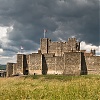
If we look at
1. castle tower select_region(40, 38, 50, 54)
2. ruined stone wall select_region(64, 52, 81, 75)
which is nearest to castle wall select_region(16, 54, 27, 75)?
castle tower select_region(40, 38, 50, 54)

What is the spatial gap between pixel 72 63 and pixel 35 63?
341 inches

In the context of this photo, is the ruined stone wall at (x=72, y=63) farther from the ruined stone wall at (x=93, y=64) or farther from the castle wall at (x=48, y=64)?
the castle wall at (x=48, y=64)

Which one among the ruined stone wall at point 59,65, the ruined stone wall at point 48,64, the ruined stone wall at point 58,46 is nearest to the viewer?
the ruined stone wall at point 59,65

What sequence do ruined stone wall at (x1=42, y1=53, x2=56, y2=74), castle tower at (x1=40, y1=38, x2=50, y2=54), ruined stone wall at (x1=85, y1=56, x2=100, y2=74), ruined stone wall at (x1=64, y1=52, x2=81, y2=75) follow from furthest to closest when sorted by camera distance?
castle tower at (x1=40, y1=38, x2=50, y2=54) < ruined stone wall at (x1=42, y1=53, x2=56, y2=74) < ruined stone wall at (x1=85, y1=56, x2=100, y2=74) < ruined stone wall at (x1=64, y1=52, x2=81, y2=75)

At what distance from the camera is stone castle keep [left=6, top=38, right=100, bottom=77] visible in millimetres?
47688

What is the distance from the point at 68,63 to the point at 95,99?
3898cm

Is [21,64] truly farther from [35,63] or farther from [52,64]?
[52,64]

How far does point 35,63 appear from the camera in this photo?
53062 mm

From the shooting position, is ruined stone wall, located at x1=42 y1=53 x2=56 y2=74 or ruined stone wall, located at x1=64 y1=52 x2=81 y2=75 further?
ruined stone wall, located at x1=42 y1=53 x2=56 y2=74

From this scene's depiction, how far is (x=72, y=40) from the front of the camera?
5691 centimetres

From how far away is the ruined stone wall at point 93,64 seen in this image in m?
47.7

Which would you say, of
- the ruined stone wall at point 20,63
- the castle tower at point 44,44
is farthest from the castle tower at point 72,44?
the ruined stone wall at point 20,63

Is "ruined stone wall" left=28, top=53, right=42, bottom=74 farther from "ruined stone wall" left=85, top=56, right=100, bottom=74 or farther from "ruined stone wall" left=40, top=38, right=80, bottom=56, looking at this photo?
"ruined stone wall" left=85, top=56, right=100, bottom=74

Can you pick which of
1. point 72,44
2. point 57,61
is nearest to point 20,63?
point 57,61
